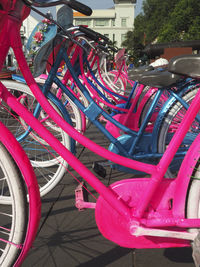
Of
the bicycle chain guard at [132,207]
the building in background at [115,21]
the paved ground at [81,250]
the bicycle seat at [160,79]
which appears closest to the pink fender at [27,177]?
the bicycle chain guard at [132,207]

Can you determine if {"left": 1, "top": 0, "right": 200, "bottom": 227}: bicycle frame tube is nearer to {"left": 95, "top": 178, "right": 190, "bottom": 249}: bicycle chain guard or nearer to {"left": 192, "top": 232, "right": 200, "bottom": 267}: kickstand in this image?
{"left": 95, "top": 178, "right": 190, "bottom": 249}: bicycle chain guard

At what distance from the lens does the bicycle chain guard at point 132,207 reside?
1.36 meters

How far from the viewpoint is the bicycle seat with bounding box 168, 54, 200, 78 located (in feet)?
4.18

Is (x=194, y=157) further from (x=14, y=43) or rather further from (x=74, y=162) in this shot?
(x=14, y=43)

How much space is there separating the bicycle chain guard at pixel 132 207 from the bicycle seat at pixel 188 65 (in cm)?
53

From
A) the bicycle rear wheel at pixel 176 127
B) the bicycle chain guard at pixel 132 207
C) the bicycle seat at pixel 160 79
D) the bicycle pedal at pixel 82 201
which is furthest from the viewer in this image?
the bicycle rear wheel at pixel 176 127

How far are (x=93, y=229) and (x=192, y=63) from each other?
4.11 feet

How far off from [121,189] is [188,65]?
680 mm

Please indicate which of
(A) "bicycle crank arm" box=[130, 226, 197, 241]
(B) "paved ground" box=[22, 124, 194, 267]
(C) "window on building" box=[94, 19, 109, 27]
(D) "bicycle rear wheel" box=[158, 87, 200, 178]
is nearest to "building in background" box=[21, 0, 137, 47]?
(C) "window on building" box=[94, 19, 109, 27]

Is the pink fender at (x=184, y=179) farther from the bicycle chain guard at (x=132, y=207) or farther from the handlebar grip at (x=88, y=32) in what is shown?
the handlebar grip at (x=88, y=32)

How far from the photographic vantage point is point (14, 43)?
1.18m

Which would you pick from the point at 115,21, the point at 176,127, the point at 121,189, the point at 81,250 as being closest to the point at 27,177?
the point at 121,189

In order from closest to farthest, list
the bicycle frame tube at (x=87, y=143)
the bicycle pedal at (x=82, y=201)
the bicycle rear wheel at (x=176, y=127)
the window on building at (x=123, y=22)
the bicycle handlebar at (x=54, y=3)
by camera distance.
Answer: the bicycle handlebar at (x=54, y=3) → the bicycle frame tube at (x=87, y=143) → the bicycle pedal at (x=82, y=201) → the bicycle rear wheel at (x=176, y=127) → the window on building at (x=123, y=22)

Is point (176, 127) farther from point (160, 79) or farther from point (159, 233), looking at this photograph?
point (159, 233)
